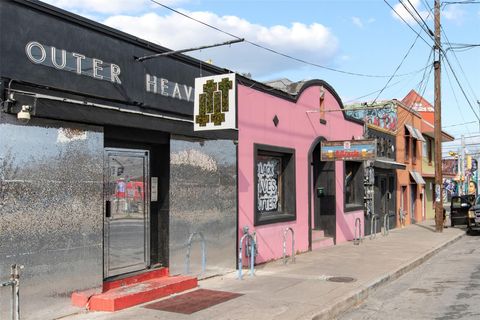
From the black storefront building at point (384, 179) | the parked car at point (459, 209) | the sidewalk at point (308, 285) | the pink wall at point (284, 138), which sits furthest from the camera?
the parked car at point (459, 209)

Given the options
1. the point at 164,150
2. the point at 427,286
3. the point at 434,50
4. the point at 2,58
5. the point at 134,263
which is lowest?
the point at 427,286

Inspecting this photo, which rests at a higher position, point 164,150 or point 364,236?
point 164,150

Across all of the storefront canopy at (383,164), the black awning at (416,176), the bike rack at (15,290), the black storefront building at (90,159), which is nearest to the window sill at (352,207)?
the storefront canopy at (383,164)

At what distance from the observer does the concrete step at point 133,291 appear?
6762 mm

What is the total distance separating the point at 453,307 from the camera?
25.0ft

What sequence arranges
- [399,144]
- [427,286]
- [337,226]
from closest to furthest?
[427,286]
[337,226]
[399,144]

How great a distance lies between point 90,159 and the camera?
700 cm

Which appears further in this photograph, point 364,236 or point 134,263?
point 364,236

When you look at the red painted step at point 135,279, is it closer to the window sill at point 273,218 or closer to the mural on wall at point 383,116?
the window sill at point 273,218

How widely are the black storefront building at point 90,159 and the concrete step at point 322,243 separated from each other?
5.44m

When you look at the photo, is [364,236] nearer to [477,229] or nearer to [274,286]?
[477,229]

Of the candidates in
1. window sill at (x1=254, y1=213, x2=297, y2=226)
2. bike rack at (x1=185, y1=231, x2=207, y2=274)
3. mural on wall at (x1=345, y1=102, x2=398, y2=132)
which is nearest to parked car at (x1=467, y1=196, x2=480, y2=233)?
mural on wall at (x1=345, y1=102, x2=398, y2=132)

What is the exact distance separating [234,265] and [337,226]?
655 cm

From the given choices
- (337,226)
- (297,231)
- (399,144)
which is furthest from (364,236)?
(399,144)
